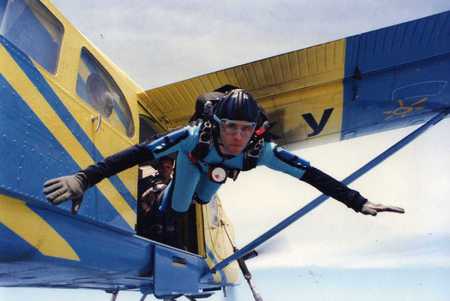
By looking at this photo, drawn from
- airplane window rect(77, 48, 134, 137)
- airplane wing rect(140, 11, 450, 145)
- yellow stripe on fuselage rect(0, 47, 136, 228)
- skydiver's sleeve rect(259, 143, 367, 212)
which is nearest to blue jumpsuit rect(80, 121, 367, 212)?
skydiver's sleeve rect(259, 143, 367, 212)

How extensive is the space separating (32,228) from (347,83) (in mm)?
3556

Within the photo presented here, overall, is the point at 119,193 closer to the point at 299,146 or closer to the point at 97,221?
the point at 97,221

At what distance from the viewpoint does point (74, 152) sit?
2.83 m

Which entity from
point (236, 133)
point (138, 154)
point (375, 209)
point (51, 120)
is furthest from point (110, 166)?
point (375, 209)

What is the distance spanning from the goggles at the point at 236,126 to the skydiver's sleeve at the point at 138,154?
39cm

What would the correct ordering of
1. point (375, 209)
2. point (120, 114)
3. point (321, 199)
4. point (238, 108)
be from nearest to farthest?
1. point (375, 209)
2. point (238, 108)
3. point (120, 114)
4. point (321, 199)

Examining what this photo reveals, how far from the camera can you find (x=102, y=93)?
3.54 meters

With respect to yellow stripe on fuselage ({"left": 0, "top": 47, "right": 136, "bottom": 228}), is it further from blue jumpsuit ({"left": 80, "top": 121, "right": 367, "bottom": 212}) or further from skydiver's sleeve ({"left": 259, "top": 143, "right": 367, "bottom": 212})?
skydiver's sleeve ({"left": 259, "top": 143, "right": 367, "bottom": 212})

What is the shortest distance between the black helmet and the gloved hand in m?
1.28

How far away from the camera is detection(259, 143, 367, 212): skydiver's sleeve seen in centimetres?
313

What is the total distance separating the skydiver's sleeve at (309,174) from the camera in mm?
3135

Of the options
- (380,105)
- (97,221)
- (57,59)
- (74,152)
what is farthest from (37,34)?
(380,105)

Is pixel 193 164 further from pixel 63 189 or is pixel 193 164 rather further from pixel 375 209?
pixel 63 189

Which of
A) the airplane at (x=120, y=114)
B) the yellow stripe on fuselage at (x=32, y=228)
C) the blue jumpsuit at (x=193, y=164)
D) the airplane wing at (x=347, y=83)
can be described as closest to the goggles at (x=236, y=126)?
the blue jumpsuit at (x=193, y=164)
